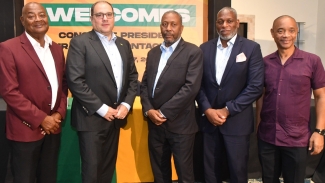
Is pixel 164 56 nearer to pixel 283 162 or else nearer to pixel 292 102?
pixel 292 102

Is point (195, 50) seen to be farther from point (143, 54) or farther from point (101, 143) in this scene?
point (143, 54)

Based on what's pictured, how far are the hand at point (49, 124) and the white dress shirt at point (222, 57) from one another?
4.25 ft

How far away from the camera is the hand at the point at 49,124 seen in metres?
1.99

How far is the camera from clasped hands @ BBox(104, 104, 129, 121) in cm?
208

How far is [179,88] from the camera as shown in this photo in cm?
223

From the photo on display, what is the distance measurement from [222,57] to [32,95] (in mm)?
1479

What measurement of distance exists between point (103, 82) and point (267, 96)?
1266 mm

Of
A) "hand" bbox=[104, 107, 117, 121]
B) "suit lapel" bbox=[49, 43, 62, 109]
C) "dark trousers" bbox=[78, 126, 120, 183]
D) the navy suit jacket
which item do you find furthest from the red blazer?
the navy suit jacket

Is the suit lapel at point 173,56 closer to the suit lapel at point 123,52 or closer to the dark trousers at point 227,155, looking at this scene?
the suit lapel at point 123,52

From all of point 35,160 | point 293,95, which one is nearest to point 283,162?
point 293,95

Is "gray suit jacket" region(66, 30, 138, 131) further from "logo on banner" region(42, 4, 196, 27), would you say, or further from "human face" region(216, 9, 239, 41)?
"logo on banner" region(42, 4, 196, 27)

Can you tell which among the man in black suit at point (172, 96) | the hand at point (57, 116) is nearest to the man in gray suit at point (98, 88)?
the hand at point (57, 116)

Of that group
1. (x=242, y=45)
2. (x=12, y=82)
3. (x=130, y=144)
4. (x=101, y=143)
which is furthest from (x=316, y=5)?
(x=12, y=82)

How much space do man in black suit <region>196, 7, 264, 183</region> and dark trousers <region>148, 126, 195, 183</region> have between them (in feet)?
0.65
